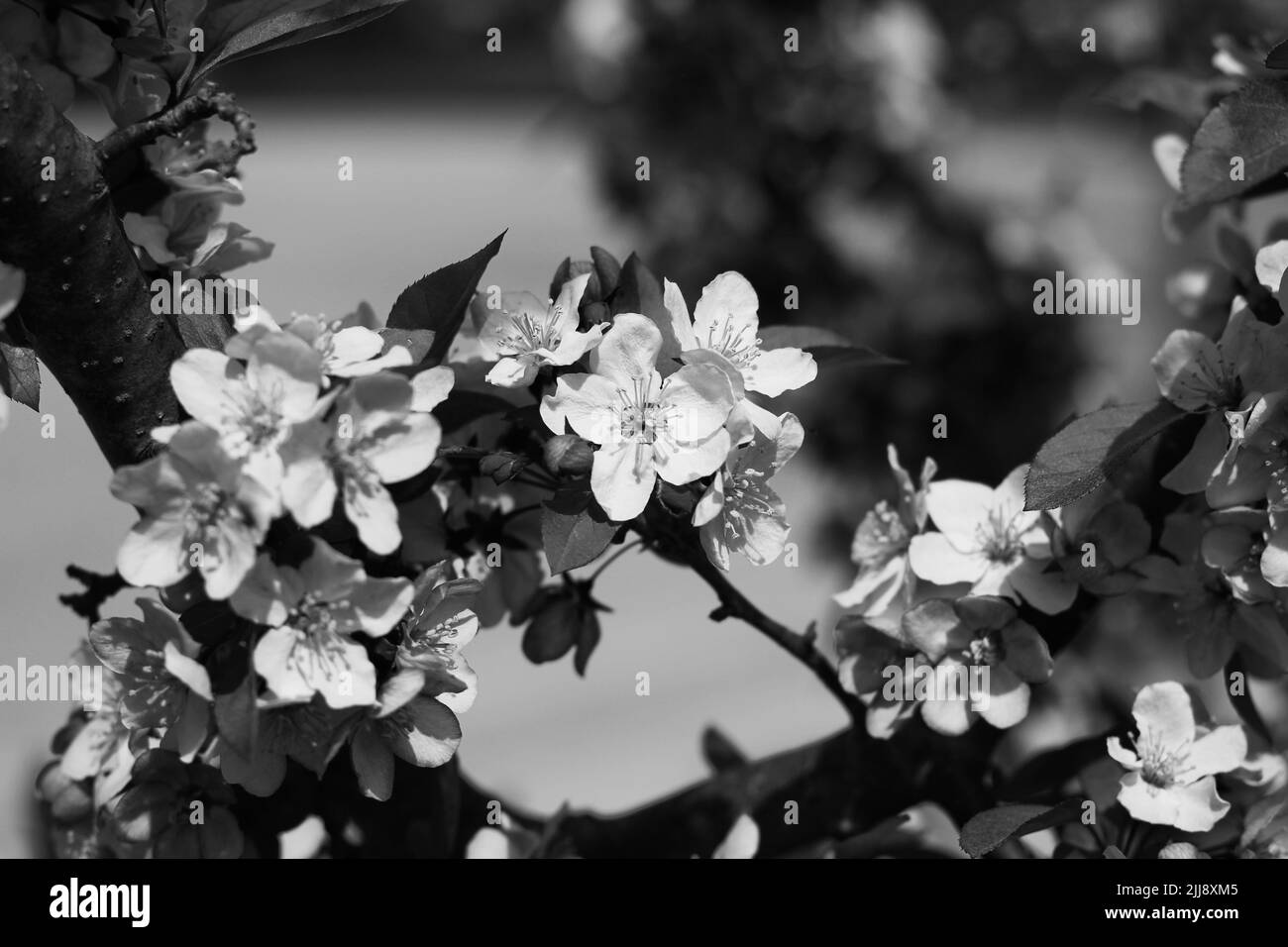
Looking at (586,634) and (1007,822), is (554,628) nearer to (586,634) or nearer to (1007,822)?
(586,634)

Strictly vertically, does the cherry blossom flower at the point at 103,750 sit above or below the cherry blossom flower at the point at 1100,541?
below

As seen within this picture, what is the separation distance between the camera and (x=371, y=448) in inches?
29.2

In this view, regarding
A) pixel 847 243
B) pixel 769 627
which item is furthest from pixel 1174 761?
pixel 847 243

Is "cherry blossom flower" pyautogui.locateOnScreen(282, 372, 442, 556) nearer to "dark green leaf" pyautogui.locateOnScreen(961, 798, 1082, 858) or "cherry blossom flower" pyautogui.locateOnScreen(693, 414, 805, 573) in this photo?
"cherry blossom flower" pyautogui.locateOnScreen(693, 414, 805, 573)

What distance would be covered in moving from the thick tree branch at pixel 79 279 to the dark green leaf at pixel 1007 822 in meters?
0.58

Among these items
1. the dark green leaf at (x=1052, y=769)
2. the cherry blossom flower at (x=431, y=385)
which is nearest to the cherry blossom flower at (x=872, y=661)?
the dark green leaf at (x=1052, y=769)

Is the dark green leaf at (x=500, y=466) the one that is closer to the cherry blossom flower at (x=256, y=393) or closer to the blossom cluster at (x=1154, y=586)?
the cherry blossom flower at (x=256, y=393)

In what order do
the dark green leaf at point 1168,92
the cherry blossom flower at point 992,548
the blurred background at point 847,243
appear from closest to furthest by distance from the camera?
the cherry blossom flower at point 992,548, the dark green leaf at point 1168,92, the blurred background at point 847,243

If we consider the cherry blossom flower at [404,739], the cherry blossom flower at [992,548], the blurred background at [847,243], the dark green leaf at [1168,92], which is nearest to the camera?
the cherry blossom flower at [404,739]

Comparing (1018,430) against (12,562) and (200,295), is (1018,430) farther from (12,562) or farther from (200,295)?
(12,562)

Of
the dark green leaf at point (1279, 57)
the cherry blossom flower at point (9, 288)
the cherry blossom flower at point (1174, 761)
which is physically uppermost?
the dark green leaf at point (1279, 57)

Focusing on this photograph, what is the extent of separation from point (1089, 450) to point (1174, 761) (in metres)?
0.23

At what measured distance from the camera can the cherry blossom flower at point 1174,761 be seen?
86 centimetres
